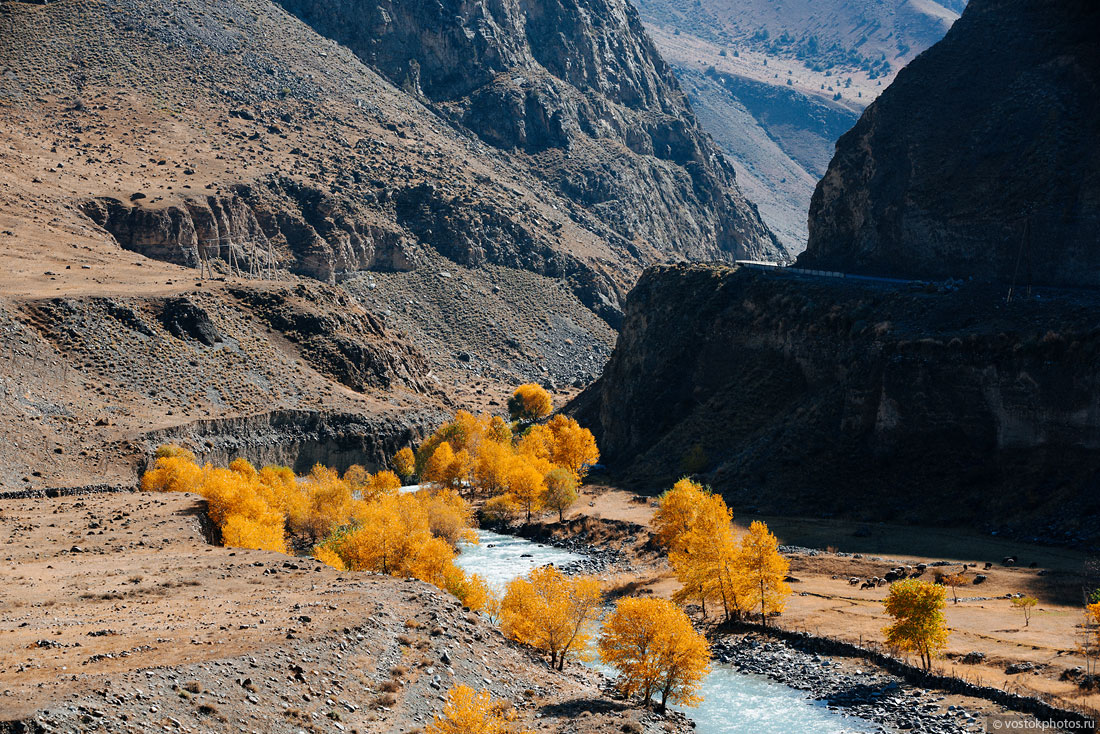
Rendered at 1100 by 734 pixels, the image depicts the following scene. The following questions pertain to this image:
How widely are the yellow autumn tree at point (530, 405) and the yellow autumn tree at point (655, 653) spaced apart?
97597 millimetres

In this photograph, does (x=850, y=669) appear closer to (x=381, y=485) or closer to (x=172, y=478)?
(x=172, y=478)

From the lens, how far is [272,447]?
111 metres

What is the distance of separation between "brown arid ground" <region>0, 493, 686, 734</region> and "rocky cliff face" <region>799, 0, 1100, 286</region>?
194 ft

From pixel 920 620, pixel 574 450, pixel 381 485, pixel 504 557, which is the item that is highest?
pixel 920 620

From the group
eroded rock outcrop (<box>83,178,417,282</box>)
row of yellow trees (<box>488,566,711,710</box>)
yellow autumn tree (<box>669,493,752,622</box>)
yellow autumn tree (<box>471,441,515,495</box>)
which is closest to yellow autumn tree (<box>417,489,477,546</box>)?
yellow autumn tree (<box>471,441,515,495</box>)

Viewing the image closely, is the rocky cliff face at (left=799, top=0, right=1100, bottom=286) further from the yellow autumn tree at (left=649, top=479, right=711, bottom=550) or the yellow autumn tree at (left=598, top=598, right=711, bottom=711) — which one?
the yellow autumn tree at (left=598, top=598, right=711, bottom=711)

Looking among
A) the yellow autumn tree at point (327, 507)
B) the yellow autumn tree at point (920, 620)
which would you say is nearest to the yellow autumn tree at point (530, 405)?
the yellow autumn tree at point (327, 507)

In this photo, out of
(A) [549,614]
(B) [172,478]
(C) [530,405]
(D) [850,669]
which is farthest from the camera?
(C) [530,405]

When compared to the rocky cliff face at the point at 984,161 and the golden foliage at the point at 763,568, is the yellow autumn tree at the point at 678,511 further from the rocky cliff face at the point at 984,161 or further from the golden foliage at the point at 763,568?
the rocky cliff face at the point at 984,161

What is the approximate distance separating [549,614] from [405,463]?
228ft

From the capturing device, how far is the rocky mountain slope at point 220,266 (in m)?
102

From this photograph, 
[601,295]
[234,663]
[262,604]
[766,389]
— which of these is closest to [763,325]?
[766,389]

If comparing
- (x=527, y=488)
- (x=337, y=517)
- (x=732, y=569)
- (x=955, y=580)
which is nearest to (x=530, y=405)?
(x=527, y=488)

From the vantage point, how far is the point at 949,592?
63.1 metres
